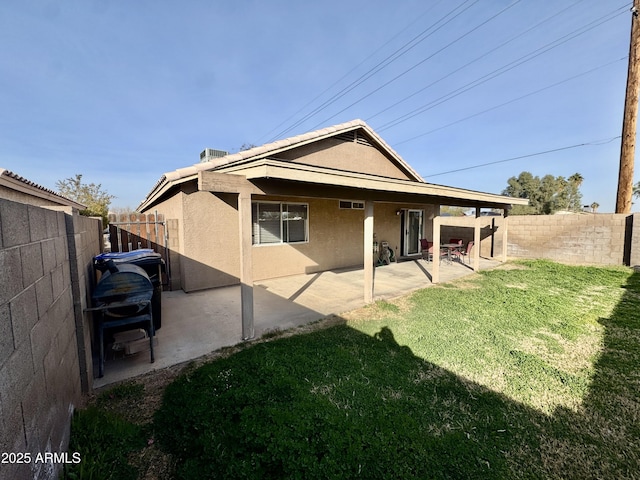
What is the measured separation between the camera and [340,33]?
14156 millimetres

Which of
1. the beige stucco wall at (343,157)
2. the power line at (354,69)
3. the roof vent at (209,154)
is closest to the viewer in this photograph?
the beige stucco wall at (343,157)

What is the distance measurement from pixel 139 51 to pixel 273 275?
10132 mm

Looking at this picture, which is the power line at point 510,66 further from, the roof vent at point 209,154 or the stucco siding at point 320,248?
the roof vent at point 209,154

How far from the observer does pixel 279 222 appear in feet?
28.4

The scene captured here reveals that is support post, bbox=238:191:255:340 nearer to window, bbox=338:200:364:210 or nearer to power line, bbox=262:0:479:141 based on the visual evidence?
window, bbox=338:200:364:210

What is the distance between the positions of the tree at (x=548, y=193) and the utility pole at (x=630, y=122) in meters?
23.8

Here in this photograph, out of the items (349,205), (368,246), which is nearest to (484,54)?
(349,205)

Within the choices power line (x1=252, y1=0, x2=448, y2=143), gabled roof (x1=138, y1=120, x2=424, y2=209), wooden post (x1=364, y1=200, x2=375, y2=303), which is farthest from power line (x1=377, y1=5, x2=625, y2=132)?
wooden post (x1=364, y1=200, x2=375, y2=303)

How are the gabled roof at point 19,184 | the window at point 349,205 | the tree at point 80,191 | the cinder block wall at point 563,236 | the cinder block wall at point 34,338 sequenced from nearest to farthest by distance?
the cinder block wall at point 34,338 < the gabled roof at point 19,184 < the window at point 349,205 < the cinder block wall at point 563,236 < the tree at point 80,191

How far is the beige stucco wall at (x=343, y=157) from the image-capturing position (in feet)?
29.2

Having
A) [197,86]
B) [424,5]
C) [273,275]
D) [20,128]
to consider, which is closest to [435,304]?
[273,275]

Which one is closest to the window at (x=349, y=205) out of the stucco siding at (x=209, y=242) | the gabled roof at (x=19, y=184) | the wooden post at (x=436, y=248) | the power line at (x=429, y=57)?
the wooden post at (x=436, y=248)

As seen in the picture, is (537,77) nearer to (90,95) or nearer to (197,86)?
(197,86)

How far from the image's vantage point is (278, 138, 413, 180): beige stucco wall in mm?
8887
